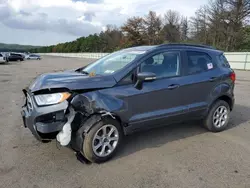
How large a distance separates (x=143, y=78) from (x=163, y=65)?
0.68 metres

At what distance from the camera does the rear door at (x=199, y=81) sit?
14.4 feet

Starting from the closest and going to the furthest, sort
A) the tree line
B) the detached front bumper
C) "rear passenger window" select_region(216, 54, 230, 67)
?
the detached front bumper, "rear passenger window" select_region(216, 54, 230, 67), the tree line

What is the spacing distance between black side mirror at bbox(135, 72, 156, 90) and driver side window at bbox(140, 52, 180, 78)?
7.8 inches

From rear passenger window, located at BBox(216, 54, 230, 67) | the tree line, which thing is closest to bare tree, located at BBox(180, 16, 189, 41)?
the tree line

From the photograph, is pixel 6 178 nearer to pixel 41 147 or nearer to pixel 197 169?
pixel 41 147

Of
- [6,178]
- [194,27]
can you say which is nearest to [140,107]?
[6,178]

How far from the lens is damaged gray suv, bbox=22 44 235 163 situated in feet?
10.9

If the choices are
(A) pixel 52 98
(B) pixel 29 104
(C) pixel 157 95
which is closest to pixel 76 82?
(A) pixel 52 98

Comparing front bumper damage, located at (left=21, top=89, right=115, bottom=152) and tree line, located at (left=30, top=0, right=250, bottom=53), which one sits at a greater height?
tree line, located at (left=30, top=0, right=250, bottom=53)

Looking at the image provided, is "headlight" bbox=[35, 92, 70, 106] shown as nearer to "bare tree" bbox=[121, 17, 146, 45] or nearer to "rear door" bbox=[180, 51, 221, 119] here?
"rear door" bbox=[180, 51, 221, 119]

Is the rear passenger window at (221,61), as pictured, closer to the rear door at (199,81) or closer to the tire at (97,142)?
the rear door at (199,81)

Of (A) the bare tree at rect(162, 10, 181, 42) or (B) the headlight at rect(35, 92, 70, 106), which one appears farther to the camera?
(A) the bare tree at rect(162, 10, 181, 42)

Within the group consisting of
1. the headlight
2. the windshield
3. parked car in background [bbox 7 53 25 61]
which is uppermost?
the windshield

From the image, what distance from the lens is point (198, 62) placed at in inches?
183
